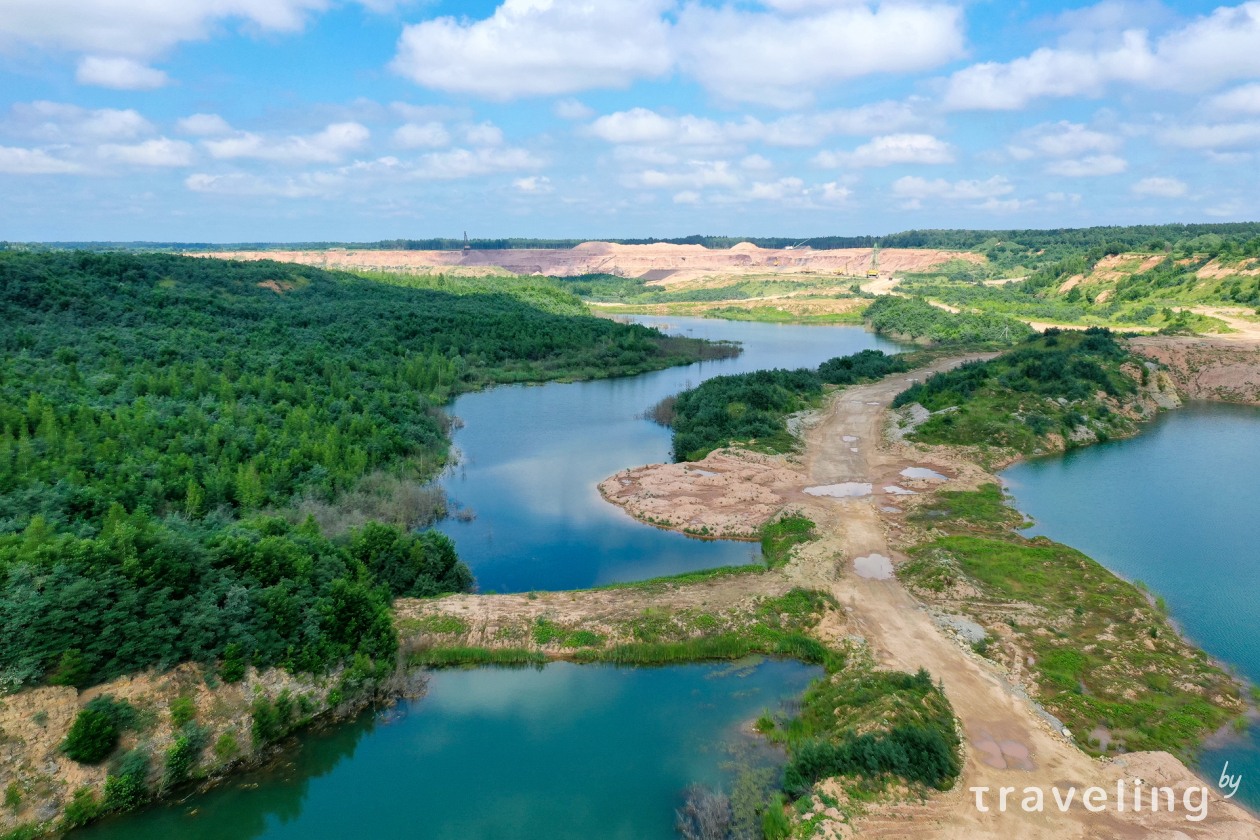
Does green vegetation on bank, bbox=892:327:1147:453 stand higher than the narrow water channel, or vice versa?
green vegetation on bank, bbox=892:327:1147:453

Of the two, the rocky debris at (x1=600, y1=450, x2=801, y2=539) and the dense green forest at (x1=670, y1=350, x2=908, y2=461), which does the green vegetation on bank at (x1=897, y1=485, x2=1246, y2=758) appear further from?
the dense green forest at (x1=670, y1=350, x2=908, y2=461)

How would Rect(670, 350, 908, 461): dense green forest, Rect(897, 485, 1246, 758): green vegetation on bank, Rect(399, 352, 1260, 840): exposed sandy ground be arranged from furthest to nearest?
1. Rect(670, 350, 908, 461): dense green forest
2. Rect(897, 485, 1246, 758): green vegetation on bank
3. Rect(399, 352, 1260, 840): exposed sandy ground

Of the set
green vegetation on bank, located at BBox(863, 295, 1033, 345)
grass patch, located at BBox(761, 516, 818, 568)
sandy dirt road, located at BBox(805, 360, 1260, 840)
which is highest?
green vegetation on bank, located at BBox(863, 295, 1033, 345)

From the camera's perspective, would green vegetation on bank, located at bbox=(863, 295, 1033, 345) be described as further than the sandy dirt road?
Yes

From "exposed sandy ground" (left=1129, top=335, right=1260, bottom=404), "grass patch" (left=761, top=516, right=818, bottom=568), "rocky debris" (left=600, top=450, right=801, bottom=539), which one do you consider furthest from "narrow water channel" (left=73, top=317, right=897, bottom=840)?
"exposed sandy ground" (left=1129, top=335, right=1260, bottom=404)

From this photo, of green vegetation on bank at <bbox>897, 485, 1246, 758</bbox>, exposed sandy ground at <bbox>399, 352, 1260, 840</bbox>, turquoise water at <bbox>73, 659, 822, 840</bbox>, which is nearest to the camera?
exposed sandy ground at <bbox>399, 352, 1260, 840</bbox>

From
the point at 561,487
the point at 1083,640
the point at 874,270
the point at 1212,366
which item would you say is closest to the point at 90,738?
the point at 561,487

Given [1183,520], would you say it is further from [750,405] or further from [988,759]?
[750,405]
